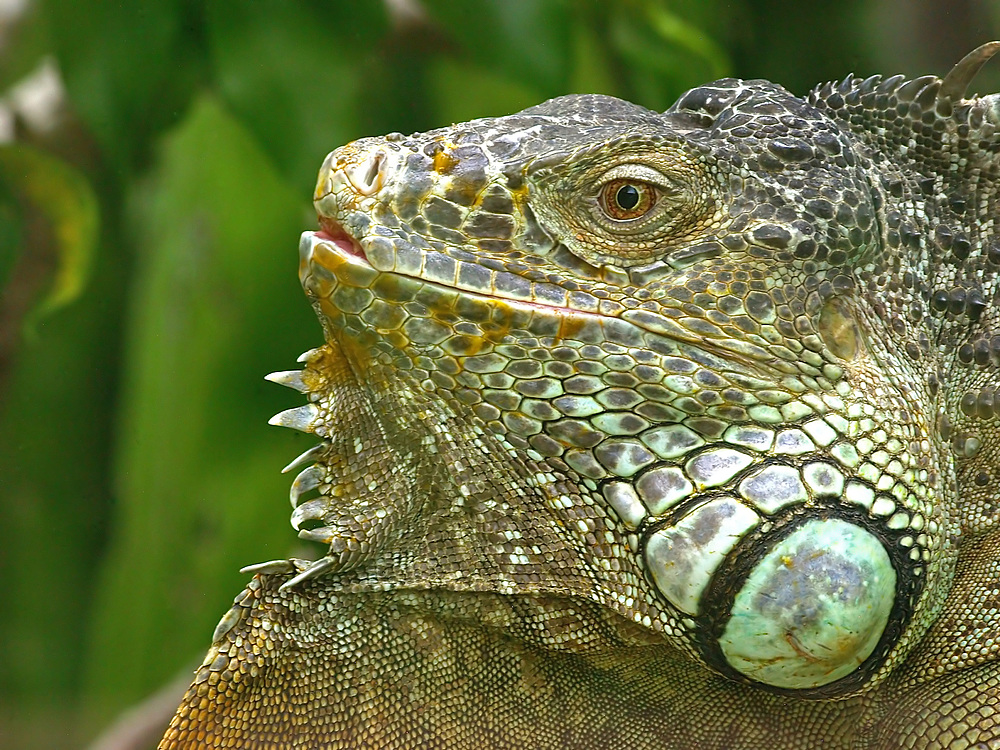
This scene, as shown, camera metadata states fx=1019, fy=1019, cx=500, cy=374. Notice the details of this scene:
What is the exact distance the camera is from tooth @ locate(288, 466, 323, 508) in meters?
1.62

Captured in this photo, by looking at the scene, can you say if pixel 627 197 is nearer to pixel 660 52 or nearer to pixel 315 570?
pixel 315 570

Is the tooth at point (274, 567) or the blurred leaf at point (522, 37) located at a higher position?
the blurred leaf at point (522, 37)

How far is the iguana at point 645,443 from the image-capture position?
1453 millimetres

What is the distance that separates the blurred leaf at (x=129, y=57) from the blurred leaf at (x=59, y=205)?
0.20 meters

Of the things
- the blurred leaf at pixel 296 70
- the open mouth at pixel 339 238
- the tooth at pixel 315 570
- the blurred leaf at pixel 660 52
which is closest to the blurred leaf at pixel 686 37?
the blurred leaf at pixel 660 52

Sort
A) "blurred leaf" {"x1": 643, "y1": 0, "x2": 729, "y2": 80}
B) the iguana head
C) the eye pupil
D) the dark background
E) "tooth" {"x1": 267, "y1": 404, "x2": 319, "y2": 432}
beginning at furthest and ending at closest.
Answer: the dark background < "blurred leaf" {"x1": 643, "y1": 0, "x2": 729, "y2": 80} < "tooth" {"x1": 267, "y1": 404, "x2": 319, "y2": 432} < the eye pupil < the iguana head

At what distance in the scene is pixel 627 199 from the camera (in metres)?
1.54

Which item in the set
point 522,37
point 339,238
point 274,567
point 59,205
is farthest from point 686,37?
point 274,567

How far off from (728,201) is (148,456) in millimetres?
2791

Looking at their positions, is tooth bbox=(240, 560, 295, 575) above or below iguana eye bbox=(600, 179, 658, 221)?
below

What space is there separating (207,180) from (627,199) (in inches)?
104

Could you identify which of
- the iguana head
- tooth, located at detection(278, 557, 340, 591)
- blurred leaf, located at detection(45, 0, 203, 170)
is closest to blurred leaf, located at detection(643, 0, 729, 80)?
blurred leaf, located at detection(45, 0, 203, 170)

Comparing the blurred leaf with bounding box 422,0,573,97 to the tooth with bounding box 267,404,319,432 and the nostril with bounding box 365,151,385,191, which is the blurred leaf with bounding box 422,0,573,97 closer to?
the nostril with bounding box 365,151,385,191

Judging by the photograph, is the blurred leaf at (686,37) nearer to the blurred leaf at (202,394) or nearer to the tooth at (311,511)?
the blurred leaf at (202,394)
